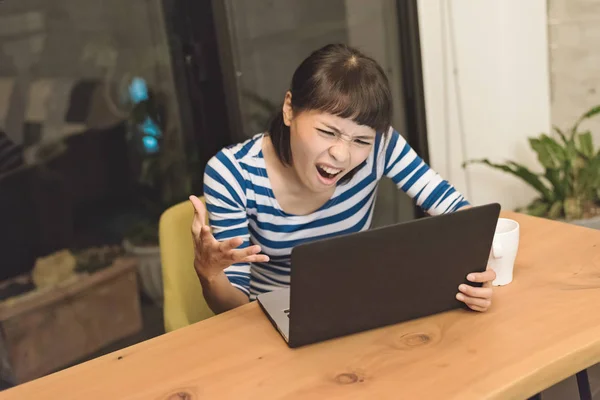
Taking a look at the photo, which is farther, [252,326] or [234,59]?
[234,59]

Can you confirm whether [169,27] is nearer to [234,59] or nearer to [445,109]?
[234,59]

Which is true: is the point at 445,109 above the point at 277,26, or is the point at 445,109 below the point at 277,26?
below

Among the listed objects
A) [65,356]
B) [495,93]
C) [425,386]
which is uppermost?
[495,93]

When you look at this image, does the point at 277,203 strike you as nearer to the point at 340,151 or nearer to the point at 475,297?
the point at 340,151

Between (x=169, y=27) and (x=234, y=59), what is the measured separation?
219mm

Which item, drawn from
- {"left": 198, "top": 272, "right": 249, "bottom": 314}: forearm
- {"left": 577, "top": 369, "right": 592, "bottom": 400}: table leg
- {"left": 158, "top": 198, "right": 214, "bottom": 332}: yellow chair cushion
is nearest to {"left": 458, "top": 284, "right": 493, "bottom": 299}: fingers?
{"left": 577, "top": 369, "right": 592, "bottom": 400}: table leg

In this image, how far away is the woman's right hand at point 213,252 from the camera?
1.02 m

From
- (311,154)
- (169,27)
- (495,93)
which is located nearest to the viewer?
(311,154)

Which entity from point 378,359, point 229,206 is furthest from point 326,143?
point 378,359

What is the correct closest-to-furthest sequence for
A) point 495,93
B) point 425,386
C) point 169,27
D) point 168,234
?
point 425,386
point 168,234
point 169,27
point 495,93

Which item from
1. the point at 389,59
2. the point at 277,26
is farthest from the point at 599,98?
the point at 277,26

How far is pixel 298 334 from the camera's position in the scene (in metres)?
0.90

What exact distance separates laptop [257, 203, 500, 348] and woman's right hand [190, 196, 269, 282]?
0.38ft

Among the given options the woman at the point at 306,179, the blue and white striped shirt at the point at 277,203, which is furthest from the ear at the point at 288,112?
the blue and white striped shirt at the point at 277,203
